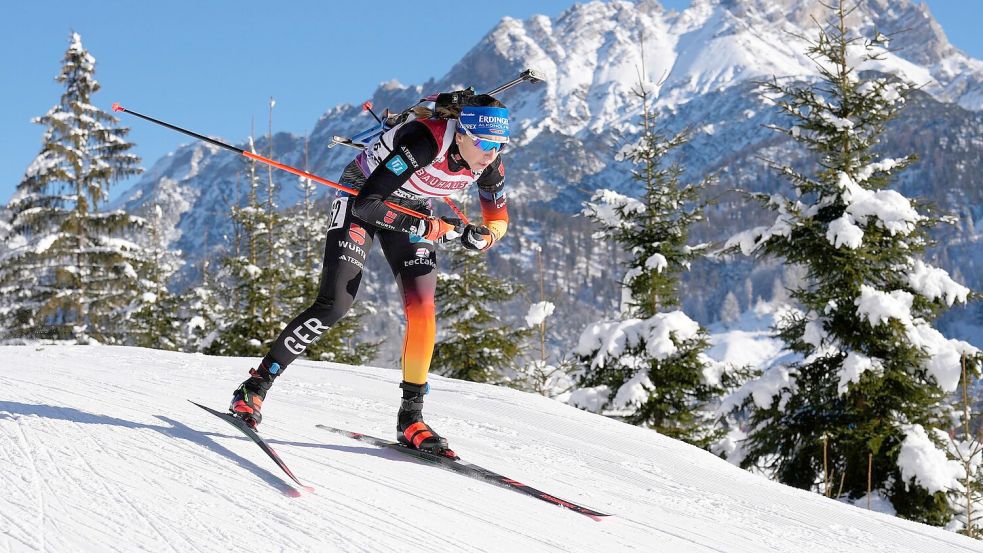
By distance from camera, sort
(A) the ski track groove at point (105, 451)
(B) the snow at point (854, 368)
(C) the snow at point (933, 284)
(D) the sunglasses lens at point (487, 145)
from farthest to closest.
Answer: (C) the snow at point (933, 284) → (B) the snow at point (854, 368) → (D) the sunglasses lens at point (487, 145) → (A) the ski track groove at point (105, 451)

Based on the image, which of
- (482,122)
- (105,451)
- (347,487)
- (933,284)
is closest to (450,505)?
(347,487)

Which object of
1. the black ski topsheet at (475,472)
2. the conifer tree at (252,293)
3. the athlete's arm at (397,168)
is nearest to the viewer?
the black ski topsheet at (475,472)

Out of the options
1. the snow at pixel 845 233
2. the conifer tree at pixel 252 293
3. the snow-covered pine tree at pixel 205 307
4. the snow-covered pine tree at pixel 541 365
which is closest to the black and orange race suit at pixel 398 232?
the snow at pixel 845 233

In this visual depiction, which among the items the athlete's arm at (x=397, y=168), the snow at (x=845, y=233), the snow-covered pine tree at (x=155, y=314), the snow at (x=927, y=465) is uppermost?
the snow at (x=845, y=233)

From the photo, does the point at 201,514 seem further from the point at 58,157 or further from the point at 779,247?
the point at 58,157

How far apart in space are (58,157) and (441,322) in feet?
40.8

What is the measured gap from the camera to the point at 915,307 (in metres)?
11.2

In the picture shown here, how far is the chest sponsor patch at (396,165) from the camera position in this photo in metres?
4.37

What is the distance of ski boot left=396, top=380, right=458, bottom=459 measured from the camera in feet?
14.9

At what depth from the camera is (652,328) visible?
566 inches

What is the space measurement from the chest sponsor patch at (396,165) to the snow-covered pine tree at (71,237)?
829 inches

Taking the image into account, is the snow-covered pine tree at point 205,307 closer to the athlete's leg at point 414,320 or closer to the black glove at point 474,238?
the athlete's leg at point 414,320

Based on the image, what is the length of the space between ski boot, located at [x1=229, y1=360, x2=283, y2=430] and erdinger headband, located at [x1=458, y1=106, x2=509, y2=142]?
1795mm

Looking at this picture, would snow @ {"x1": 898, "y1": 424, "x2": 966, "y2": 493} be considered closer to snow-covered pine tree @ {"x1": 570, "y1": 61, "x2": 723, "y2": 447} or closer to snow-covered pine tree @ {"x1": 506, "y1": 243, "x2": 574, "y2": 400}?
snow-covered pine tree @ {"x1": 570, "y1": 61, "x2": 723, "y2": 447}
